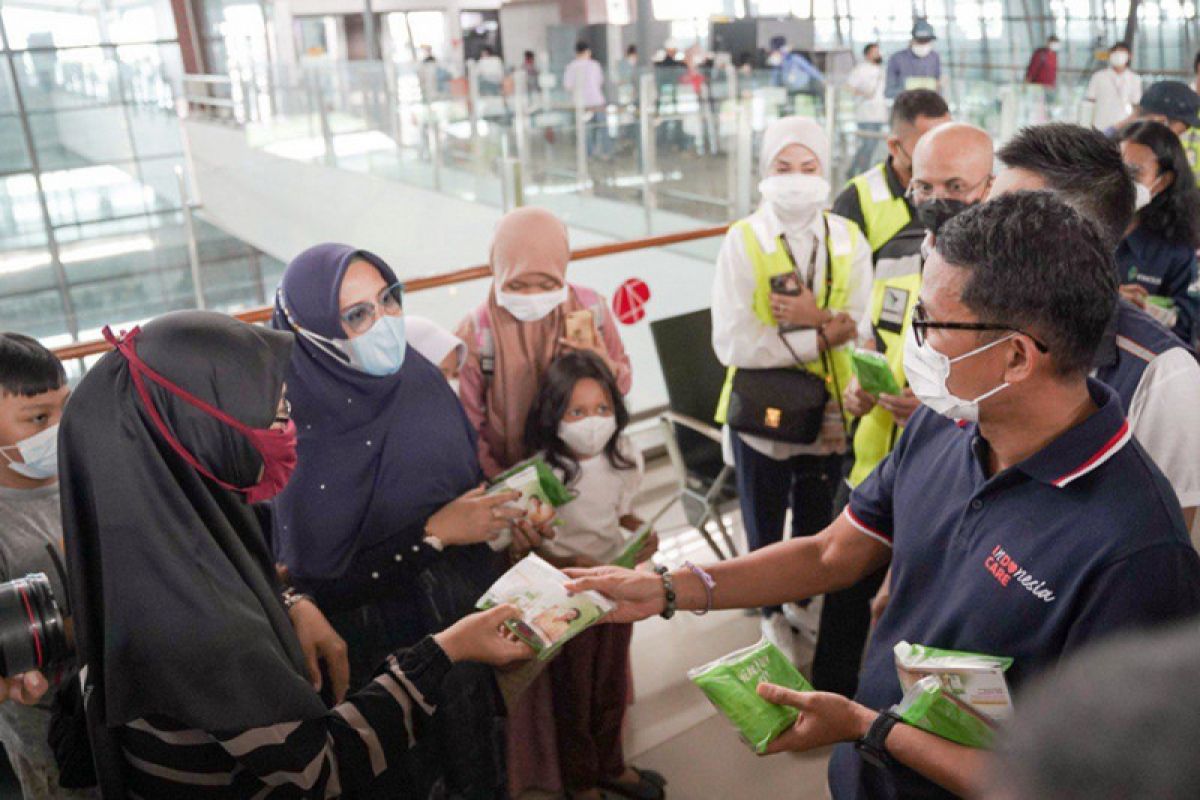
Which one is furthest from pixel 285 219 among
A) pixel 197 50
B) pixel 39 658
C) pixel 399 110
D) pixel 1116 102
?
pixel 39 658

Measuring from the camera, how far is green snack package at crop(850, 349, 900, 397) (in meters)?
2.17

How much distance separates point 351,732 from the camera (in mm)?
1464

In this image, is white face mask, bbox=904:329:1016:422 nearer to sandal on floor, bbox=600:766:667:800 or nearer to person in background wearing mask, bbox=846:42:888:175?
sandal on floor, bbox=600:766:667:800

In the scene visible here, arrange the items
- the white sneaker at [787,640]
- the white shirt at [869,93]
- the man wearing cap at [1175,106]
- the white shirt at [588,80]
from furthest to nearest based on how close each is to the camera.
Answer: the white shirt at [588,80], the white shirt at [869,93], the man wearing cap at [1175,106], the white sneaker at [787,640]

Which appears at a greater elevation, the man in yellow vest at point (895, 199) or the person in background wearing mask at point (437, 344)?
the man in yellow vest at point (895, 199)

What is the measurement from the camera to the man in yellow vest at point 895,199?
309 cm

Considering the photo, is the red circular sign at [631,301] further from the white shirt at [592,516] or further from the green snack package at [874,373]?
the green snack package at [874,373]

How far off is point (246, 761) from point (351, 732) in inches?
7.2

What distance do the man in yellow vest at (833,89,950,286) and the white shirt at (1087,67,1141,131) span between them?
7149 millimetres

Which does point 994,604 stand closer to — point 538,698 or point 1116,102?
point 538,698

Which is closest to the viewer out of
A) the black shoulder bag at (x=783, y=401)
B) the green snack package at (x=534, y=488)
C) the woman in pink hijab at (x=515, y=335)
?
the green snack package at (x=534, y=488)

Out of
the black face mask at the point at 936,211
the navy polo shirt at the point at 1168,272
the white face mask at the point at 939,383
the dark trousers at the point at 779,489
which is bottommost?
the dark trousers at the point at 779,489

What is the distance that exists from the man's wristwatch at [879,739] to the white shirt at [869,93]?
8076mm

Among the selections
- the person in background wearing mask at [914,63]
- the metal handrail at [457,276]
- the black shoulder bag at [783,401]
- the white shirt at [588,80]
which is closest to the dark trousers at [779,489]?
the black shoulder bag at [783,401]
